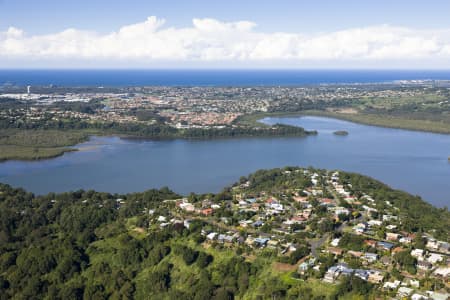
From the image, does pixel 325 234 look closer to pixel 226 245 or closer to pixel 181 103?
pixel 226 245

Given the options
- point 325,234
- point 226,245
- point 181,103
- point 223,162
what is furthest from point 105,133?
point 325,234

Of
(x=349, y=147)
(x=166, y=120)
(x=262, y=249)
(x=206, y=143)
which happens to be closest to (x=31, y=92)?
(x=166, y=120)

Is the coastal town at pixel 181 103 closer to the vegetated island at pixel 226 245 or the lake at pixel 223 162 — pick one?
the lake at pixel 223 162

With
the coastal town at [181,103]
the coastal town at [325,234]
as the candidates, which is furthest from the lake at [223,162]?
the coastal town at [181,103]

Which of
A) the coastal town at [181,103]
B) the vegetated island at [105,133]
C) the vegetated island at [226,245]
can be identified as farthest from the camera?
the coastal town at [181,103]

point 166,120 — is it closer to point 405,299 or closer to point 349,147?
point 349,147

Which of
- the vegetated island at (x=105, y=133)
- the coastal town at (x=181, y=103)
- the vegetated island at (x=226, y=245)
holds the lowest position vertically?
the vegetated island at (x=226, y=245)

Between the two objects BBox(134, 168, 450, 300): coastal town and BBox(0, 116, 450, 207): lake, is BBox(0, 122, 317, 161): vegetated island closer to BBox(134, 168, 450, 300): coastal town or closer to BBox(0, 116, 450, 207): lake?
BBox(0, 116, 450, 207): lake
